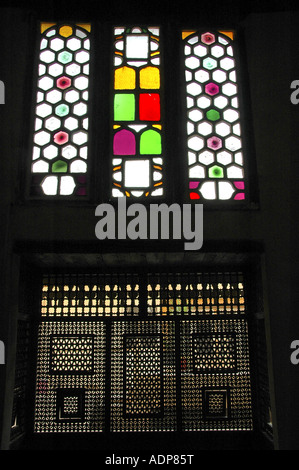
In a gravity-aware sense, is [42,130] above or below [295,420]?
above

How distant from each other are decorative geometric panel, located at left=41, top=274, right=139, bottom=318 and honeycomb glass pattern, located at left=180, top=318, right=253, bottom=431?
75 centimetres

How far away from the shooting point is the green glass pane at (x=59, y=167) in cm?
460

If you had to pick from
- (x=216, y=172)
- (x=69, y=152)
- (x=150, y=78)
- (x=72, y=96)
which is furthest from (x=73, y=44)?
(x=216, y=172)

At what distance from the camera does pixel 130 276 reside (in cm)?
492

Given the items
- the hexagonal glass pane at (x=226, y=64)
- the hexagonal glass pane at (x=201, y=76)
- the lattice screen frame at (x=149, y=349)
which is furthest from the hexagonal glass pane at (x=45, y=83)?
the lattice screen frame at (x=149, y=349)

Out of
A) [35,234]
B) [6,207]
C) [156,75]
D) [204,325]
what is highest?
[156,75]

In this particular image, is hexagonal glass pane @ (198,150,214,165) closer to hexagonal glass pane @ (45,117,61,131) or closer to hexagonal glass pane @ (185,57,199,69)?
hexagonal glass pane @ (185,57,199,69)

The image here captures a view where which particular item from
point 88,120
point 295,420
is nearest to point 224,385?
point 295,420

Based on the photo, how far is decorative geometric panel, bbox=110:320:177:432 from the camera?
4.56 meters

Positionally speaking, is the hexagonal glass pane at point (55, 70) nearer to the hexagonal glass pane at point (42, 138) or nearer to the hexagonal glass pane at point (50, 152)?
the hexagonal glass pane at point (42, 138)

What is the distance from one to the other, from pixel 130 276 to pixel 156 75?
2517mm

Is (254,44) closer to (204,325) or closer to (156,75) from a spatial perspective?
(156,75)

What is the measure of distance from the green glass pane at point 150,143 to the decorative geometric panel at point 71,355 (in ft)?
7.61

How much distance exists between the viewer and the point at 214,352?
4727 mm
